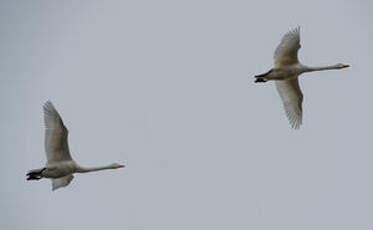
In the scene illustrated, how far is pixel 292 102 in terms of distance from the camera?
106ft

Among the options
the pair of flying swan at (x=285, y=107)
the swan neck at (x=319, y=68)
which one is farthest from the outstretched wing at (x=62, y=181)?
the swan neck at (x=319, y=68)

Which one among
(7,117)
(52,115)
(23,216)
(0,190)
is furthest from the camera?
(0,190)

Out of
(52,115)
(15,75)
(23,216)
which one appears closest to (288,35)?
(52,115)

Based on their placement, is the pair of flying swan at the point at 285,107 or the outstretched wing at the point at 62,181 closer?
the pair of flying swan at the point at 285,107

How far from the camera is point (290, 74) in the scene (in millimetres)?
31297

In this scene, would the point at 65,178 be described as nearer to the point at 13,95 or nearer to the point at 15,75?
the point at 13,95

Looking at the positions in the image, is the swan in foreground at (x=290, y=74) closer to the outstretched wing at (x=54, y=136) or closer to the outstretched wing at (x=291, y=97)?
the outstretched wing at (x=291, y=97)

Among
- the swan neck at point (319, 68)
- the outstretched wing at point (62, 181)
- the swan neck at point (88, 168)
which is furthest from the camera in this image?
the swan neck at point (319, 68)

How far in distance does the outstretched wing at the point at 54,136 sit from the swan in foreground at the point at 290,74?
22.8ft

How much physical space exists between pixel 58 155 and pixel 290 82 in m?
8.60

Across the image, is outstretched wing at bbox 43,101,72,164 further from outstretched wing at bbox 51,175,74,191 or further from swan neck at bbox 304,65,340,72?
swan neck at bbox 304,65,340,72

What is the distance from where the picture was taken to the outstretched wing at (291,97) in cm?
3228

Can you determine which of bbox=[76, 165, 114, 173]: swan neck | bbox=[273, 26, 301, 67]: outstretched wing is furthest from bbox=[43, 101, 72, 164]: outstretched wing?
bbox=[273, 26, 301, 67]: outstretched wing

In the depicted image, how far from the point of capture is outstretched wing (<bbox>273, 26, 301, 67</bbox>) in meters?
30.6
